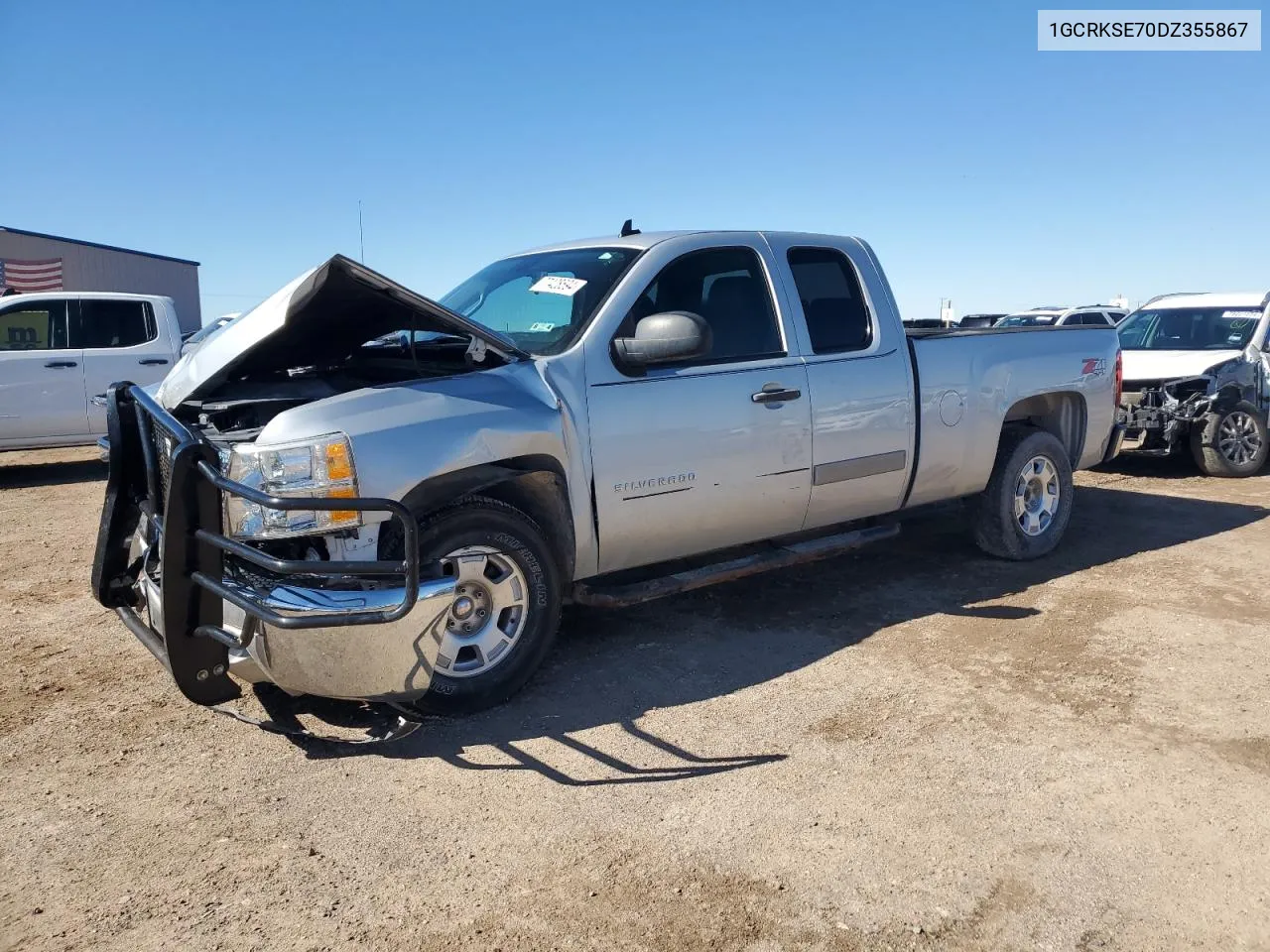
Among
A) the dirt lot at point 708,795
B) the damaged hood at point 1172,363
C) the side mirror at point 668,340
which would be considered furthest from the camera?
the damaged hood at point 1172,363

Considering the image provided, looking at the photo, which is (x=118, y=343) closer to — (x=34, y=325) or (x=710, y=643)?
(x=34, y=325)

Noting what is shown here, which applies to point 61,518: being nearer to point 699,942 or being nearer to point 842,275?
point 842,275

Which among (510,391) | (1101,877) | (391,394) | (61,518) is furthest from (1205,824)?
(61,518)

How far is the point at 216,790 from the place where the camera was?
3260 millimetres

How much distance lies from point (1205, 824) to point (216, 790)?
10.5ft

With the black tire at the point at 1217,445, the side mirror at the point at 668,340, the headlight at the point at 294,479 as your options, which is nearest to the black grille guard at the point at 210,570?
the headlight at the point at 294,479

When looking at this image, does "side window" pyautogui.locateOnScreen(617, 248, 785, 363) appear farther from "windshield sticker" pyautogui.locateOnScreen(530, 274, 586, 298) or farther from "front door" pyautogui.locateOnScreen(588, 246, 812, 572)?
"windshield sticker" pyautogui.locateOnScreen(530, 274, 586, 298)

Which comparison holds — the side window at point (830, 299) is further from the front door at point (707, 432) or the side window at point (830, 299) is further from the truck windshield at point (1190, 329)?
the truck windshield at point (1190, 329)

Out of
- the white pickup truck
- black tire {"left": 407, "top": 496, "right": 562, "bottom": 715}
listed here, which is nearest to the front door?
black tire {"left": 407, "top": 496, "right": 562, "bottom": 715}

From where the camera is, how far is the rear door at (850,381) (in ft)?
15.8

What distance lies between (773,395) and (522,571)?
5.02 feet

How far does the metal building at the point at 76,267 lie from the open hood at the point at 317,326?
809 inches

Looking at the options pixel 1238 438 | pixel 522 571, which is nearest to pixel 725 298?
pixel 522 571

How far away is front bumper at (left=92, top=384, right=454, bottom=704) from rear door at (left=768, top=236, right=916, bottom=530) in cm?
233
